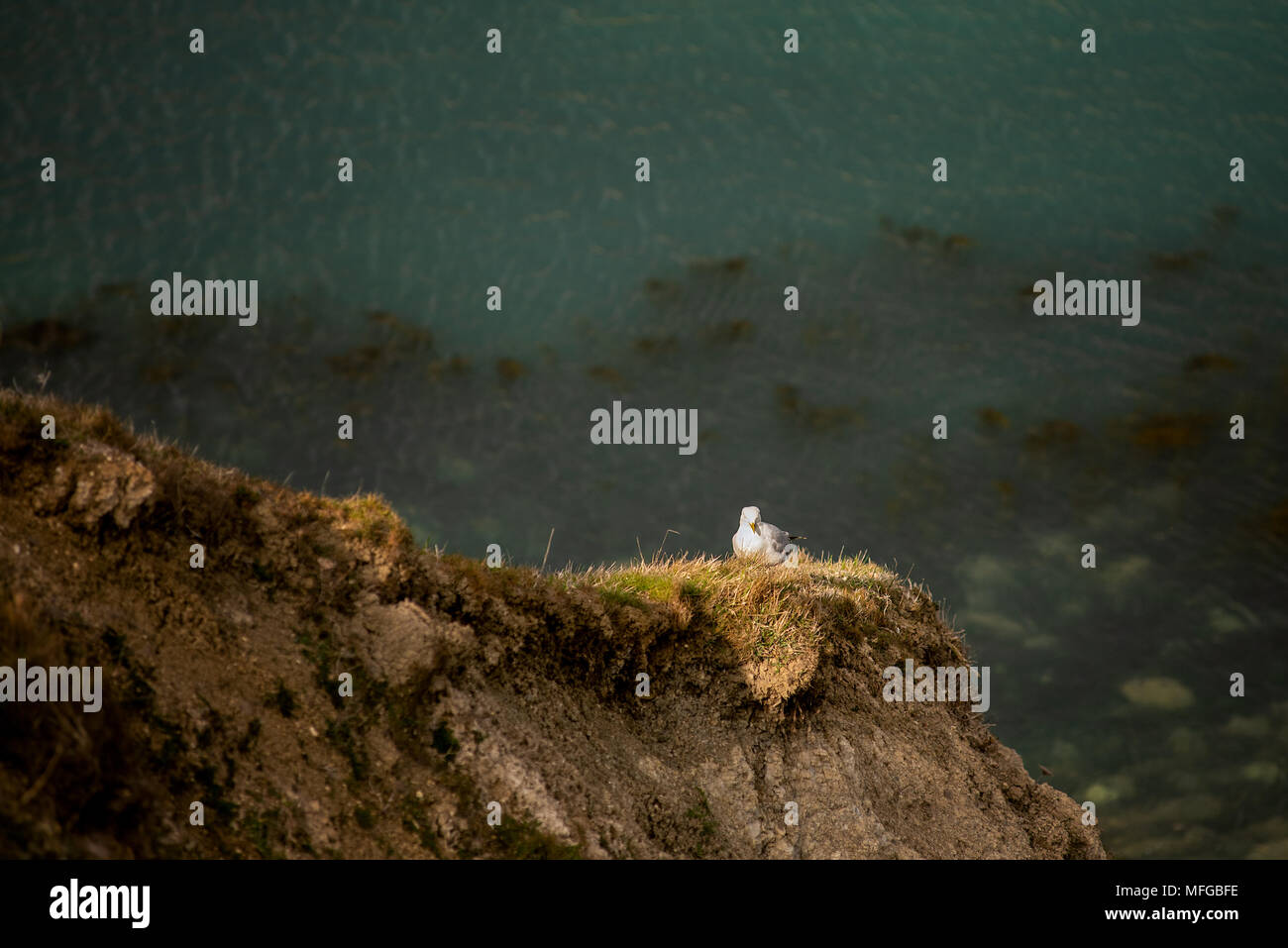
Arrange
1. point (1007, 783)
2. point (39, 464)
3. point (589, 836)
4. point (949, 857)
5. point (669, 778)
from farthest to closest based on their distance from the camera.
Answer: point (1007, 783), point (949, 857), point (669, 778), point (589, 836), point (39, 464)

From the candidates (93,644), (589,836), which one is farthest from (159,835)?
(589,836)

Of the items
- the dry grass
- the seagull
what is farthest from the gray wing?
the dry grass

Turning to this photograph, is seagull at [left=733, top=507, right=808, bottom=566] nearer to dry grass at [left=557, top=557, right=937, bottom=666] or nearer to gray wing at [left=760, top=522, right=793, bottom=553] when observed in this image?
gray wing at [left=760, top=522, right=793, bottom=553]

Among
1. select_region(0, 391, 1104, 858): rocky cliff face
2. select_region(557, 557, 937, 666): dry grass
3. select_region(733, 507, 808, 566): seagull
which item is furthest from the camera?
select_region(733, 507, 808, 566): seagull

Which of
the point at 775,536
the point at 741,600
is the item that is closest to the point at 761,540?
the point at 775,536
